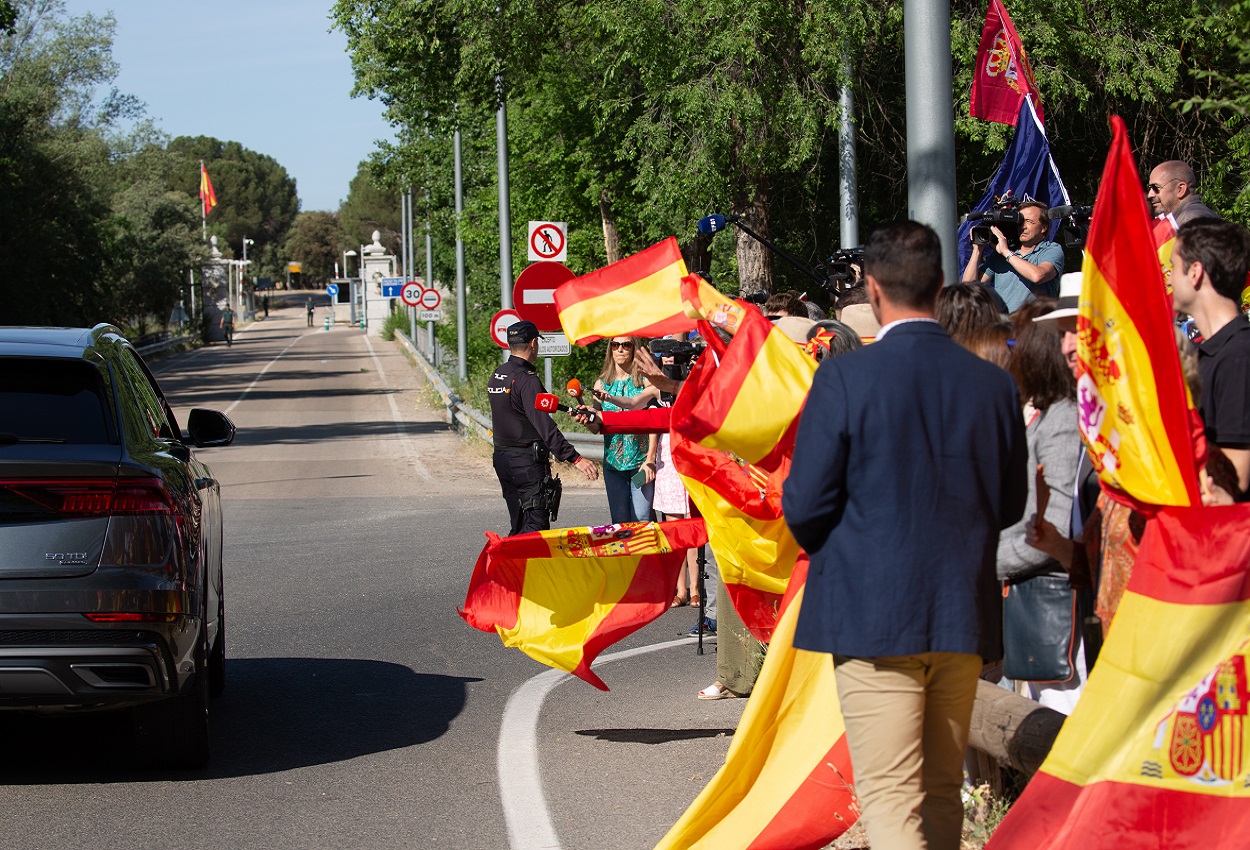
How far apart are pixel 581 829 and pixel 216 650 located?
2.97 m

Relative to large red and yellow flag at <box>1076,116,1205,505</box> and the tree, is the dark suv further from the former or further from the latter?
the tree

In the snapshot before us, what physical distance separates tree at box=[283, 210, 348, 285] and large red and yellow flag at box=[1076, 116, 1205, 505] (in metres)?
167

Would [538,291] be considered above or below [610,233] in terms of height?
below

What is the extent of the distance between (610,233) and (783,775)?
24958mm

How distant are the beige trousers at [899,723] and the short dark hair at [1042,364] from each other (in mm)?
1131

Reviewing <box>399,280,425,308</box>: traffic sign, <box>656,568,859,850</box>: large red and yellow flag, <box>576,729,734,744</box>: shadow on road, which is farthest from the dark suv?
<box>399,280,425,308</box>: traffic sign

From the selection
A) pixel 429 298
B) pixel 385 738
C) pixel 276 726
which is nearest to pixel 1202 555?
pixel 385 738

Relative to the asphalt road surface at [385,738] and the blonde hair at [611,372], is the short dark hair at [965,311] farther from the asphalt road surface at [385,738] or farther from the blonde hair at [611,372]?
A: the blonde hair at [611,372]

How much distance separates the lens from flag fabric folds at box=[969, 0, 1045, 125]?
10109 mm

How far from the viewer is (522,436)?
966cm

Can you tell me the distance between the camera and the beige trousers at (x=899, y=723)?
3.68m

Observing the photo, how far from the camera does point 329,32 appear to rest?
23219 millimetres

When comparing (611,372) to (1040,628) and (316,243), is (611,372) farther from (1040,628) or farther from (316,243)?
(316,243)

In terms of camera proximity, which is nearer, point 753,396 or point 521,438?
point 753,396
